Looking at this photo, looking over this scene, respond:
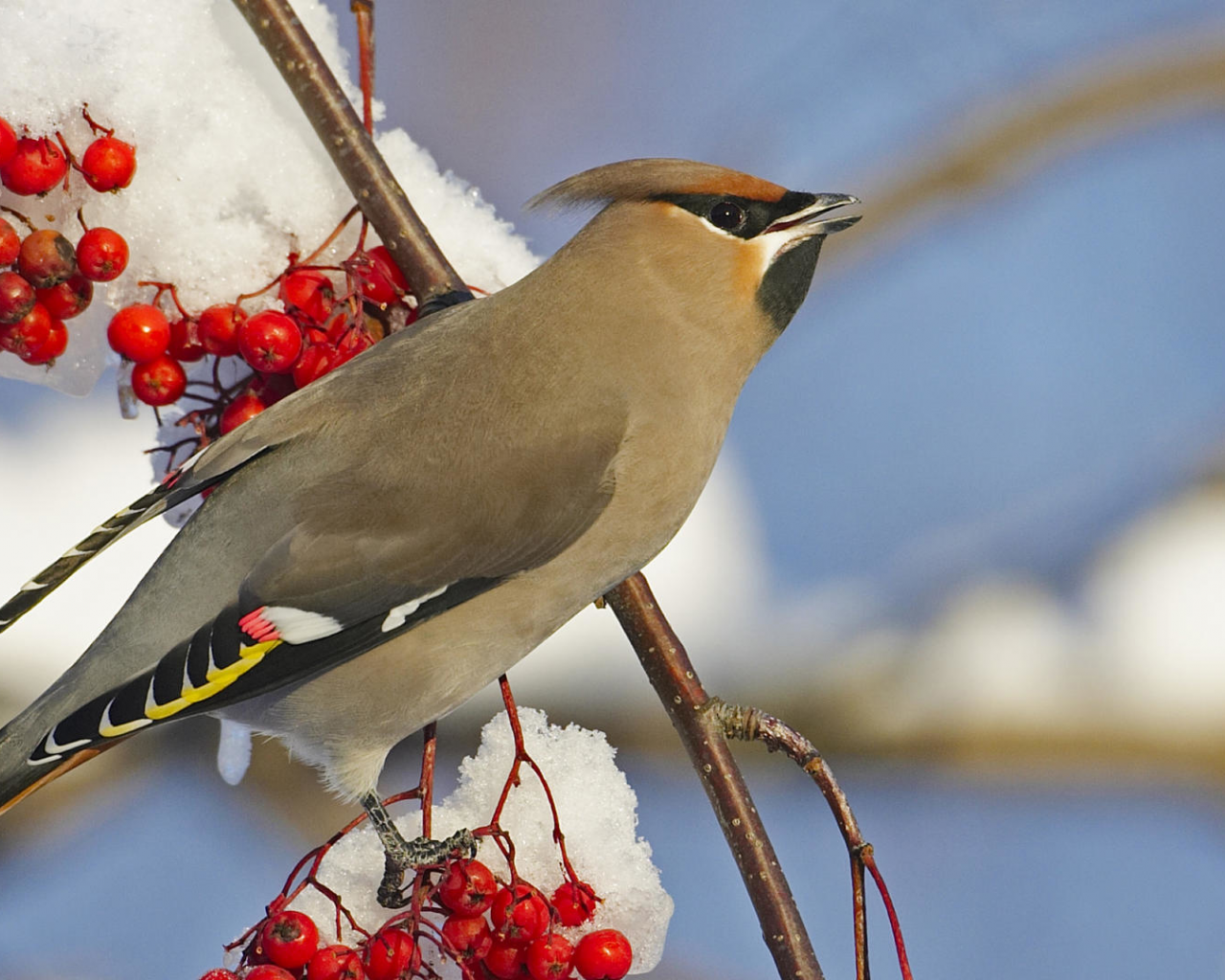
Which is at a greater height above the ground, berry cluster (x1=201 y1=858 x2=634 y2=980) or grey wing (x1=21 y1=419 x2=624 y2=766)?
grey wing (x1=21 y1=419 x2=624 y2=766)

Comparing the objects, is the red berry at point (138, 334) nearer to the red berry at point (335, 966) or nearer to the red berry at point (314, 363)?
the red berry at point (314, 363)

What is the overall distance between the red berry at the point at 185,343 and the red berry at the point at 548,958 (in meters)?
0.91

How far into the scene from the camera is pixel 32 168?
1.96 metres

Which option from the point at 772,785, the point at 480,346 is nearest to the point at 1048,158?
the point at 772,785

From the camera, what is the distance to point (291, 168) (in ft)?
7.18

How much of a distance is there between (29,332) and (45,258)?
0.11 metres

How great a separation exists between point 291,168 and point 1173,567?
263 cm

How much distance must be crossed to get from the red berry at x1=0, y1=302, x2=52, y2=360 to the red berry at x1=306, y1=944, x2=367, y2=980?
2.90 feet

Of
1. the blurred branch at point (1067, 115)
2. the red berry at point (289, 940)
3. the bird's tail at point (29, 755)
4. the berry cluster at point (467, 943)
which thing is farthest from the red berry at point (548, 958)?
the blurred branch at point (1067, 115)

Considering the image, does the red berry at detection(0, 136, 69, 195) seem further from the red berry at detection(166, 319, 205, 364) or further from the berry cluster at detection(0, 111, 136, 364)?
the red berry at detection(166, 319, 205, 364)

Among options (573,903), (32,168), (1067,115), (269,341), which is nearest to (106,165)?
(32,168)

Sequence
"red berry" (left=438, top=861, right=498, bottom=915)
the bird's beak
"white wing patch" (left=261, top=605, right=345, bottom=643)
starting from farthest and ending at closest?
the bird's beak, "white wing patch" (left=261, top=605, right=345, bottom=643), "red berry" (left=438, top=861, right=498, bottom=915)

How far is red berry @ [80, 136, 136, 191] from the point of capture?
2016 millimetres

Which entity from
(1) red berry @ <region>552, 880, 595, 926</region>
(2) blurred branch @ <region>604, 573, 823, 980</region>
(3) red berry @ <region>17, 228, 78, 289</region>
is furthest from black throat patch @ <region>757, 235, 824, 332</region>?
(3) red berry @ <region>17, 228, 78, 289</region>
